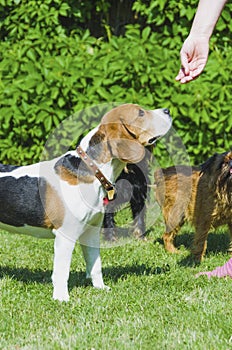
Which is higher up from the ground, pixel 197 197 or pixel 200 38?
pixel 200 38

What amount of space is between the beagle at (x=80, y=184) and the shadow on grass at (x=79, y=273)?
606 millimetres

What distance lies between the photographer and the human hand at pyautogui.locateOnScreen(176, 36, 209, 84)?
425 cm

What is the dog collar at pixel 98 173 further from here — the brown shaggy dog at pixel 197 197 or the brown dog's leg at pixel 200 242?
the brown dog's leg at pixel 200 242

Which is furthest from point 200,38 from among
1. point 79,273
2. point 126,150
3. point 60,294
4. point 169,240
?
point 169,240

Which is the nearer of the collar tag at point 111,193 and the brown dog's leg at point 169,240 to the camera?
the collar tag at point 111,193

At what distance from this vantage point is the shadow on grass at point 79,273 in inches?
211

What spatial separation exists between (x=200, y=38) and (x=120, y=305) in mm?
1865

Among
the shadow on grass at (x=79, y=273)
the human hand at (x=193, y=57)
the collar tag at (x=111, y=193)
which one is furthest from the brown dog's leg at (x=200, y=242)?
the human hand at (x=193, y=57)

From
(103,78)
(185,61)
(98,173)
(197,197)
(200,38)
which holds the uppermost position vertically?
(200,38)

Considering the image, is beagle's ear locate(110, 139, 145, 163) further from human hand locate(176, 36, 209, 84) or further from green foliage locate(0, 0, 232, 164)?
green foliage locate(0, 0, 232, 164)

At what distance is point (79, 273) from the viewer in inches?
221

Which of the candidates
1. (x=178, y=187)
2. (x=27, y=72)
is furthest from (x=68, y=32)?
(x=178, y=187)

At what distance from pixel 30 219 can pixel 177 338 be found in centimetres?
152

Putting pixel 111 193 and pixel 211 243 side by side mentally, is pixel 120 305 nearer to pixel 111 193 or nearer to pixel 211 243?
pixel 111 193
